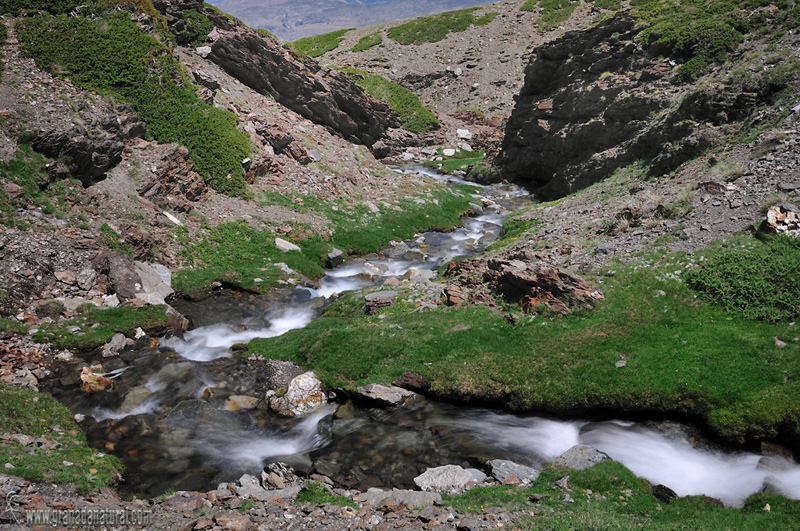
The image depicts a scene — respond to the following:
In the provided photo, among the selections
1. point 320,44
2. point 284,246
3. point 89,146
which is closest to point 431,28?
point 320,44

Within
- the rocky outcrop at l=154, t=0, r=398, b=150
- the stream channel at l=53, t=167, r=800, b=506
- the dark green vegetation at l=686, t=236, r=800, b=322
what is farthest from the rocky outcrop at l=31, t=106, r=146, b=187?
the dark green vegetation at l=686, t=236, r=800, b=322

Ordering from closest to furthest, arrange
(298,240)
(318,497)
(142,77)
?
1. (318,497)
2. (142,77)
3. (298,240)

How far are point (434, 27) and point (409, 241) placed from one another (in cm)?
10109

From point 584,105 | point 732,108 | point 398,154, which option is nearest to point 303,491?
point 732,108

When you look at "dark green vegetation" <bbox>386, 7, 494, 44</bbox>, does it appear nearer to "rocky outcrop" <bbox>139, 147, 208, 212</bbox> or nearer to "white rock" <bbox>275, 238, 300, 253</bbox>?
"rocky outcrop" <bbox>139, 147, 208, 212</bbox>

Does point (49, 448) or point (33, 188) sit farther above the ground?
point (33, 188)

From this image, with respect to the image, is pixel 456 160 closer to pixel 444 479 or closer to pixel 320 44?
pixel 444 479

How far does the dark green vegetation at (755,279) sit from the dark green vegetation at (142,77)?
3104 centimetres

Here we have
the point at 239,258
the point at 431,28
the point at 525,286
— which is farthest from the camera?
the point at 431,28

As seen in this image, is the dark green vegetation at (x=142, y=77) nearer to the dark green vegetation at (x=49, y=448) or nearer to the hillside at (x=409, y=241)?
the hillside at (x=409, y=241)

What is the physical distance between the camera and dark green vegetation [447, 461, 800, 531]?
373 inches

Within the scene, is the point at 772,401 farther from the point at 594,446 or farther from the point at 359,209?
the point at 359,209

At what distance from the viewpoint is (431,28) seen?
4589 inches

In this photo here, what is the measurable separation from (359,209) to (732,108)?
2863cm
